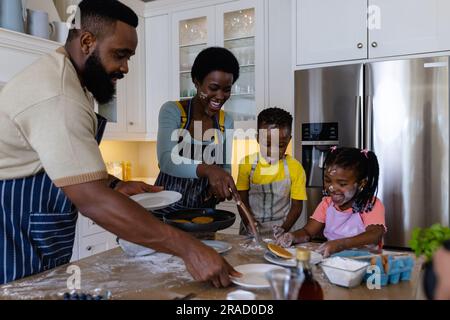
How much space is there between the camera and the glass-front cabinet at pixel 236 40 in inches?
106

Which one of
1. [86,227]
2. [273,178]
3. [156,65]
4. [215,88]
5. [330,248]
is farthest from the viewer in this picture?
[156,65]

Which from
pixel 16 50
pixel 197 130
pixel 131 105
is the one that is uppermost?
pixel 16 50

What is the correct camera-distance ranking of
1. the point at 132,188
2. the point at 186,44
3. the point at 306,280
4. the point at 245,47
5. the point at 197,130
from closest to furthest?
the point at 306,280 < the point at 132,188 < the point at 197,130 < the point at 245,47 < the point at 186,44

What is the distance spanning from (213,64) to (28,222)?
99cm

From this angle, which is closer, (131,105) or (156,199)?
(156,199)

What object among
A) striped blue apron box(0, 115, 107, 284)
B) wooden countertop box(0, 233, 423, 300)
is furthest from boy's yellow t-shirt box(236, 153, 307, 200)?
striped blue apron box(0, 115, 107, 284)

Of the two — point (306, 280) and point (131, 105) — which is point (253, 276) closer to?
point (306, 280)

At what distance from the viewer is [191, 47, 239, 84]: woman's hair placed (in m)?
1.64

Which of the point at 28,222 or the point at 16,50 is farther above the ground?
the point at 16,50

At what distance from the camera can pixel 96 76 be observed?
0.97m

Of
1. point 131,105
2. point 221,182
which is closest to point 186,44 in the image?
point 131,105

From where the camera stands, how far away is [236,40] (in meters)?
2.82

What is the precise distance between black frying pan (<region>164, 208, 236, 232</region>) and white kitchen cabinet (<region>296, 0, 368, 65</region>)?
1340 millimetres
